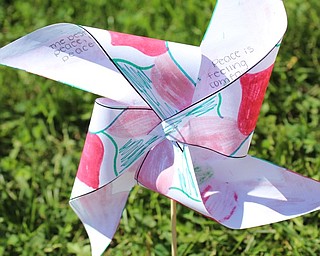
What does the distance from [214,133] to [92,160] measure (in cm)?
24

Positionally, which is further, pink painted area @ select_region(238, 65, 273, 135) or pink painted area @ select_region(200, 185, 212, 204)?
pink painted area @ select_region(200, 185, 212, 204)

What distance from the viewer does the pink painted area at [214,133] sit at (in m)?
1.36

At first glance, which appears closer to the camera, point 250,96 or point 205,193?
point 250,96

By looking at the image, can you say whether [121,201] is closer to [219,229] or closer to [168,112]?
[168,112]

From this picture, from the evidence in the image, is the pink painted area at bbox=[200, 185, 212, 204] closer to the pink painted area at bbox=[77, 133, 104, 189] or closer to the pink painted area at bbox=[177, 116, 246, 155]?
the pink painted area at bbox=[177, 116, 246, 155]

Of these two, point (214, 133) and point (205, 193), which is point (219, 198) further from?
point (214, 133)

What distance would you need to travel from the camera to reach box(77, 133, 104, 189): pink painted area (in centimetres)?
141

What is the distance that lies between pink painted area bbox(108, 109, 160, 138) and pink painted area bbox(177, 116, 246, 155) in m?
0.07

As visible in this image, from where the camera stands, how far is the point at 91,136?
141cm

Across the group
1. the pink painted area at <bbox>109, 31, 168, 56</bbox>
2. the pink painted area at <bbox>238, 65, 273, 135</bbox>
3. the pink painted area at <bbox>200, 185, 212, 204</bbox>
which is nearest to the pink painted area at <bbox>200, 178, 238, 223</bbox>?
the pink painted area at <bbox>200, 185, 212, 204</bbox>

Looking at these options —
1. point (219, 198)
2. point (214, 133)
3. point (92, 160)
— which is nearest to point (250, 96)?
point (214, 133)

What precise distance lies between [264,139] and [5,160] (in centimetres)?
74

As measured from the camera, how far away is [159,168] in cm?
142

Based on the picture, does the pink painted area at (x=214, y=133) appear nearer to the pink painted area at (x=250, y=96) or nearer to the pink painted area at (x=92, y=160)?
the pink painted area at (x=250, y=96)
